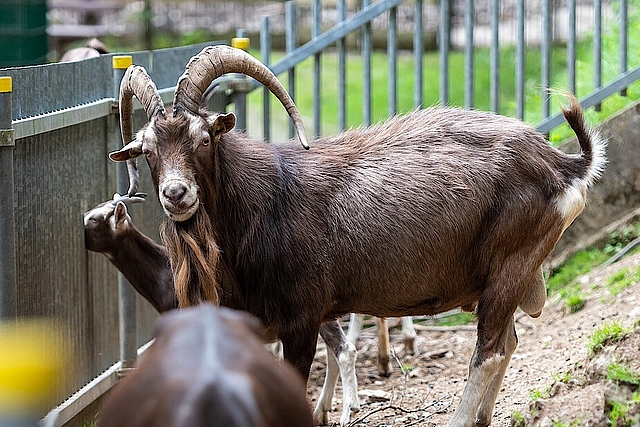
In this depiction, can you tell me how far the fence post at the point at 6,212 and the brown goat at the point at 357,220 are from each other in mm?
870

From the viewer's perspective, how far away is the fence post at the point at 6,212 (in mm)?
5277

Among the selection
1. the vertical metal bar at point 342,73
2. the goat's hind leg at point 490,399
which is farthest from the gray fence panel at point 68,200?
the goat's hind leg at point 490,399

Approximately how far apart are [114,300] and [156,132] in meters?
1.84

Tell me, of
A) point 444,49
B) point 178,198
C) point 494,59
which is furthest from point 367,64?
point 178,198

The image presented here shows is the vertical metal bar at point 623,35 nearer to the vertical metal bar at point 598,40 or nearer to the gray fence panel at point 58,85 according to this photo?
the vertical metal bar at point 598,40

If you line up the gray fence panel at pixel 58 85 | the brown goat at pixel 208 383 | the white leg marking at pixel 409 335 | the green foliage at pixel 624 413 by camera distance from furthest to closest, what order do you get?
the white leg marking at pixel 409 335, the gray fence panel at pixel 58 85, the green foliage at pixel 624 413, the brown goat at pixel 208 383

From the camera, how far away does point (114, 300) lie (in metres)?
7.34

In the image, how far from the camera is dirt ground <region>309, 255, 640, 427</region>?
19.0 feet

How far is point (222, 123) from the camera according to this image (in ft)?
19.9

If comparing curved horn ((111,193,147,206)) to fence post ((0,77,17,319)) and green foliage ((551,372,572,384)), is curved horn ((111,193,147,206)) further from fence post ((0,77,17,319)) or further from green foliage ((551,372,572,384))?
green foliage ((551,372,572,384))

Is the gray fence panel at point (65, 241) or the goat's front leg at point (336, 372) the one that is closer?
the gray fence panel at point (65, 241)

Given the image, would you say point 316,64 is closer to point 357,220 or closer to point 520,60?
point 520,60

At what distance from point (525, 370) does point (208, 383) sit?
195 inches

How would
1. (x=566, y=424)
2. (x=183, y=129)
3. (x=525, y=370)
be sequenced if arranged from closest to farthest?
(x=566, y=424) < (x=183, y=129) < (x=525, y=370)
